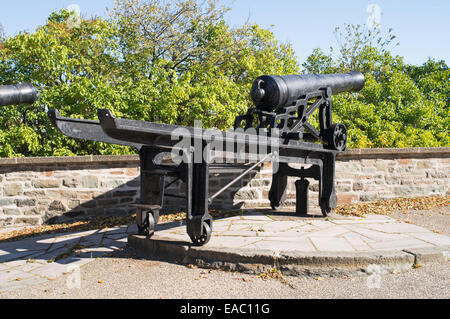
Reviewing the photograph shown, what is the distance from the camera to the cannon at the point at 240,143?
412 centimetres

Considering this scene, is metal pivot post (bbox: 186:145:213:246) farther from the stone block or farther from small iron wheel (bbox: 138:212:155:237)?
the stone block

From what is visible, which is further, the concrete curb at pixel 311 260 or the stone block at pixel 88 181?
the stone block at pixel 88 181

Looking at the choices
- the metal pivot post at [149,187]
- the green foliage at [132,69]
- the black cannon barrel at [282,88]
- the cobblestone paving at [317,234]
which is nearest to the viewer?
the cobblestone paving at [317,234]

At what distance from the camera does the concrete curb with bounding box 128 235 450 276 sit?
3938 millimetres

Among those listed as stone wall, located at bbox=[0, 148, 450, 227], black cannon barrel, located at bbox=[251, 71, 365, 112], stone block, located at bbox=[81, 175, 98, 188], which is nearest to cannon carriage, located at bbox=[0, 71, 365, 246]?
black cannon barrel, located at bbox=[251, 71, 365, 112]

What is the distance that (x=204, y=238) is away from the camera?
434 cm

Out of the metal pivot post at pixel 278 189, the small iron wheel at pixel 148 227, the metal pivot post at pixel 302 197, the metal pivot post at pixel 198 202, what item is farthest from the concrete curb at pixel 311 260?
the metal pivot post at pixel 278 189

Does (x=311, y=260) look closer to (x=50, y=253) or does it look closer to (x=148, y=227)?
(x=148, y=227)

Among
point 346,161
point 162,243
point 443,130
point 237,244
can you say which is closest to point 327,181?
point 346,161

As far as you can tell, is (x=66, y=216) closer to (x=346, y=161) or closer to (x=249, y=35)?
(x=346, y=161)

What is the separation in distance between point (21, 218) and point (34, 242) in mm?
1846

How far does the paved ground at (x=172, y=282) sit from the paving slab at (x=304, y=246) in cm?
14

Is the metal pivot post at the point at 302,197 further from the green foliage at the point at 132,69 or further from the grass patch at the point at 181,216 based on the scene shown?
the green foliage at the point at 132,69

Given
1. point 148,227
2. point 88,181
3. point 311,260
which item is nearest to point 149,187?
point 148,227
